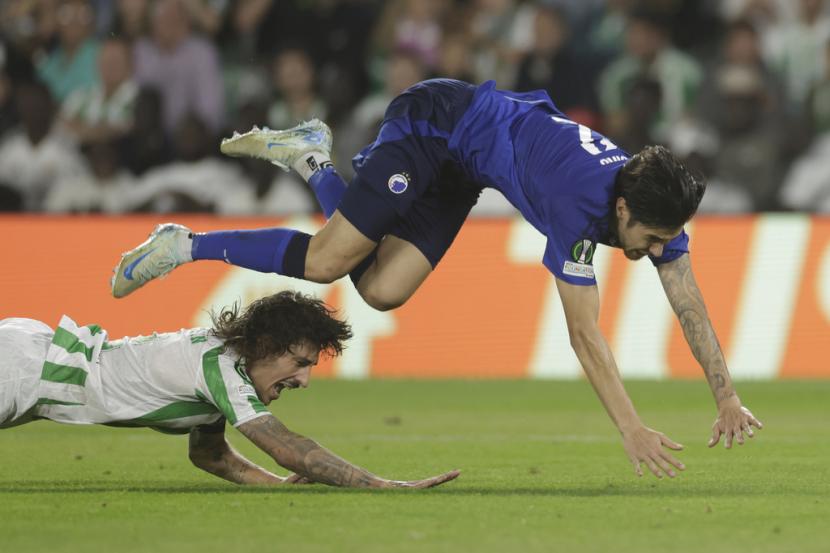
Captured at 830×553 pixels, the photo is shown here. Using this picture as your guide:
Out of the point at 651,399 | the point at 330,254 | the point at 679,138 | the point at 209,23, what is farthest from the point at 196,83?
the point at 330,254

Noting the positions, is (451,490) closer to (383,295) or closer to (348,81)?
(383,295)

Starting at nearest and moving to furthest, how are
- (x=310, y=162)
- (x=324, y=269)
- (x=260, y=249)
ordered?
(x=324, y=269), (x=260, y=249), (x=310, y=162)

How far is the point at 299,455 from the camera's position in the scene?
6336mm

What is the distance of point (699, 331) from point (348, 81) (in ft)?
32.2

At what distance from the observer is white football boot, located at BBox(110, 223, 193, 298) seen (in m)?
7.71

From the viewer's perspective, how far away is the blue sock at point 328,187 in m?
8.07

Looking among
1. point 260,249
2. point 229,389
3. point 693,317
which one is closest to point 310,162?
point 260,249

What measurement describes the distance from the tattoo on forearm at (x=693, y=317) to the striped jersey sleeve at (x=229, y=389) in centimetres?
221

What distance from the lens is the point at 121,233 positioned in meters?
14.3

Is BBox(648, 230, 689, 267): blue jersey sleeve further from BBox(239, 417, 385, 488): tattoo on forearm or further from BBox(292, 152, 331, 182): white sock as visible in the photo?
BBox(292, 152, 331, 182): white sock

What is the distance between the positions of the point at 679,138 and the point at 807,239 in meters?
2.39

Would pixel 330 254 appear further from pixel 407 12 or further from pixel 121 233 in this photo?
pixel 407 12

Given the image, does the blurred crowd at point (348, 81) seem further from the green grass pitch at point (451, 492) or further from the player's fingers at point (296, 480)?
the player's fingers at point (296, 480)

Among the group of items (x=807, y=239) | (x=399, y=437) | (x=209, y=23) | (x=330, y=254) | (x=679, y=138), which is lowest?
(x=399, y=437)
